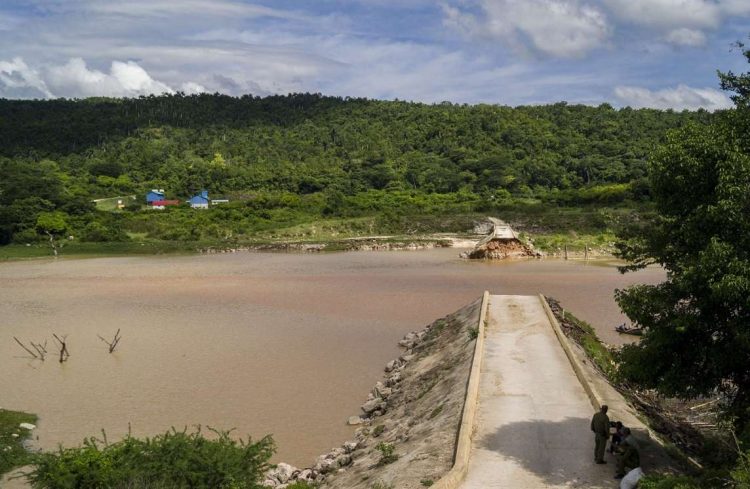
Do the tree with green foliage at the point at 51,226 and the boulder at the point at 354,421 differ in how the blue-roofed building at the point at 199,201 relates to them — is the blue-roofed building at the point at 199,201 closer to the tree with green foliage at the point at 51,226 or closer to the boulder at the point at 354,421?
the tree with green foliage at the point at 51,226

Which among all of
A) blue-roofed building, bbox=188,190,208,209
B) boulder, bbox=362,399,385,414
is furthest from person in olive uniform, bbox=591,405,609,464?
blue-roofed building, bbox=188,190,208,209

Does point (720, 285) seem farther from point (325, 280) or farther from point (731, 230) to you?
point (325, 280)

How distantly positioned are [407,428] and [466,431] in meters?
3.38

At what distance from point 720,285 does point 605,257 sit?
57.4 meters

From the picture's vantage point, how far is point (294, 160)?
471 feet

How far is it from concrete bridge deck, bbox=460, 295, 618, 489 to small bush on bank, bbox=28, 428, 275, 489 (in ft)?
13.4

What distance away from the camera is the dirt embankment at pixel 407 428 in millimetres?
12898

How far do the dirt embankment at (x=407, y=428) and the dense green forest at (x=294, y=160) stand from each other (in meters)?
64.6

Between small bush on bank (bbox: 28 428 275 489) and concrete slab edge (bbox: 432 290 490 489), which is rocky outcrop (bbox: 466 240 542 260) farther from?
small bush on bank (bbox: 28 428 275 489)

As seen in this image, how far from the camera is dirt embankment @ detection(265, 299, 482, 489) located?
1290cm

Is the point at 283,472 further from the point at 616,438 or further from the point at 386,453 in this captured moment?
the point at 616,438

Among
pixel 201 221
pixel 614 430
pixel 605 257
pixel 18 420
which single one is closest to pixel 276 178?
pixel 201 221

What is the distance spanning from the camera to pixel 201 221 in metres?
88.8

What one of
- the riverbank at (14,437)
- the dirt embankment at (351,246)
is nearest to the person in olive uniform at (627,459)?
the riverbank at (14,437)
